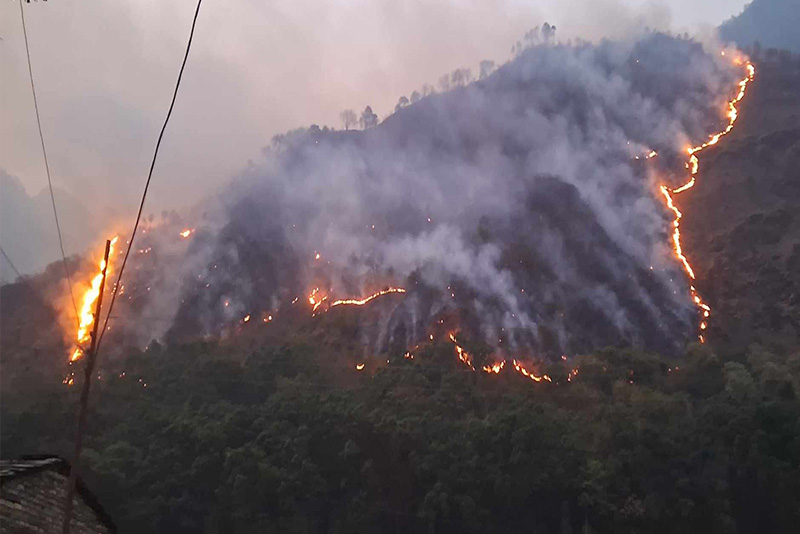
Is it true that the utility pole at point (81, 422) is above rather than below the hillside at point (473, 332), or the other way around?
below

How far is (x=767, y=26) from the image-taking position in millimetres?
123000

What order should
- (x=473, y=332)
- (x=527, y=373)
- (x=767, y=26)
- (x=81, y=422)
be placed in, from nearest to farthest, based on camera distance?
(x=81, y=422) < (x=527, y=373) < (x=473, y=332) < (x=767, y=26)

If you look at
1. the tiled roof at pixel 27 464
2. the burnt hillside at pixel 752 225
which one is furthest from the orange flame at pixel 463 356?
the tiled roof at pixel 27 464

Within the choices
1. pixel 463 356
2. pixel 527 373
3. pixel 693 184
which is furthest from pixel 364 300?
pixel 693 184

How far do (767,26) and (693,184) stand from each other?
66929mm

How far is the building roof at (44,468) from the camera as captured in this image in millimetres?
10609

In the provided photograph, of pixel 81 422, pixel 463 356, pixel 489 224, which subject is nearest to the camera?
pixel 81 422

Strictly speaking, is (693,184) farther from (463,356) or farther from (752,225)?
(463,356)

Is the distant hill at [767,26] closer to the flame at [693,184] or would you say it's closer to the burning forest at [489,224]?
the burning forest at [489,224]

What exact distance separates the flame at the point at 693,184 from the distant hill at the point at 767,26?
102ft

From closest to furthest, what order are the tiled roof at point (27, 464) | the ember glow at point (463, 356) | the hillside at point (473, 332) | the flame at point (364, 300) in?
1. the tiled roof at point (27, 464)
2. the hillside at point (473, 332)
3. the ember glow at point (463, 356)
4. the flame at point (364, 300)

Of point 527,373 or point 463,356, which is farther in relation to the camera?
point 527,373

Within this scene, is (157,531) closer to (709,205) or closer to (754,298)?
(754,298)

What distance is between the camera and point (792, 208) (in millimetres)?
67312
